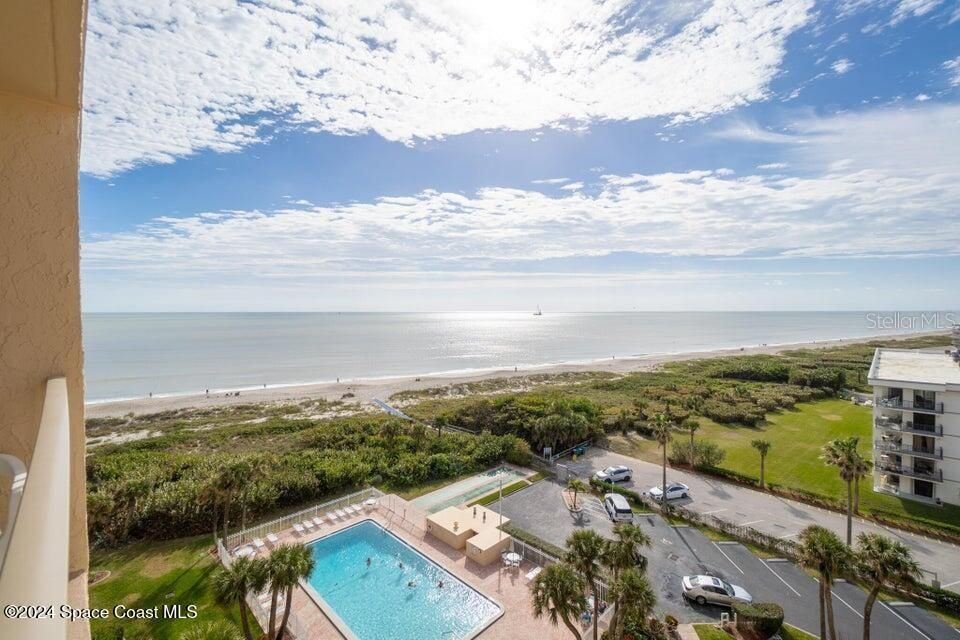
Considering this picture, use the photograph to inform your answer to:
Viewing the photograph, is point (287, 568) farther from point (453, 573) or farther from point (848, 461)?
point (848, 461)

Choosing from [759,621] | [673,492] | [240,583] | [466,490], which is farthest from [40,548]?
[673,492]

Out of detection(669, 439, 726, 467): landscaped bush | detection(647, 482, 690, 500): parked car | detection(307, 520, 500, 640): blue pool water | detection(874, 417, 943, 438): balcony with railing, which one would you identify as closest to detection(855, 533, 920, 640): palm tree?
detection(647, 482, 690, 500): parked car

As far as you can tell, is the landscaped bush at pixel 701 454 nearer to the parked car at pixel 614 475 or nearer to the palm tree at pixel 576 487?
the parked car at pixel 614 475

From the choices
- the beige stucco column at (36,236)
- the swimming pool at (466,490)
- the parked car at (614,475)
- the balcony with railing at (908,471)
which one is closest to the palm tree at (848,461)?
the balcony with railing at (908,471)

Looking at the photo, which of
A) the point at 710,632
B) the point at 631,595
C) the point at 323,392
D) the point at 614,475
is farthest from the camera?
the point at 323,392

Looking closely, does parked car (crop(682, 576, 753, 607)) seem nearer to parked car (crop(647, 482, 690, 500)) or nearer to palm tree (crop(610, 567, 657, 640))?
palm tree (crop(610, 567, 657, 640))

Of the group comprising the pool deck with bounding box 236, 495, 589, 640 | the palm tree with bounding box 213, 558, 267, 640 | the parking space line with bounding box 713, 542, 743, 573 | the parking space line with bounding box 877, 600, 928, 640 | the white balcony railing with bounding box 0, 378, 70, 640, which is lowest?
the parking space line with bounding box 877, 600, 928, 640

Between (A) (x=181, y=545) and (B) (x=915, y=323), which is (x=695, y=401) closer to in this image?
(A) (x=181, y=545)
